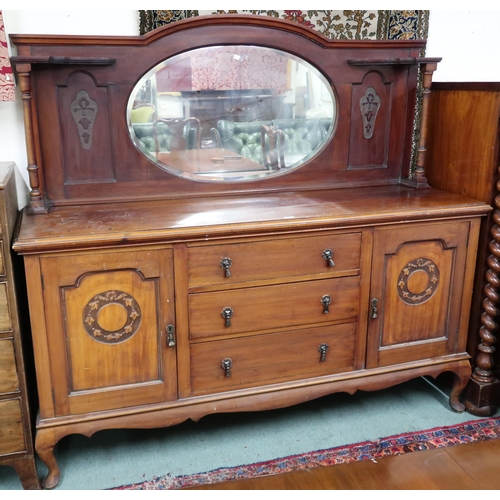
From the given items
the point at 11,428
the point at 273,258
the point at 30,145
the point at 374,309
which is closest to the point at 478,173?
the point at 374,309

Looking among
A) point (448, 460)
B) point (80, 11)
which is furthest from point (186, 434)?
point (80, 11)

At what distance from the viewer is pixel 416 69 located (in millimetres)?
2547

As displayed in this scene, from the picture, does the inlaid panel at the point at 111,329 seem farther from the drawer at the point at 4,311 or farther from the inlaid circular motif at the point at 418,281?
the inlaid circular motif at the point at 418,281

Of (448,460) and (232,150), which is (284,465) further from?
(232,150)

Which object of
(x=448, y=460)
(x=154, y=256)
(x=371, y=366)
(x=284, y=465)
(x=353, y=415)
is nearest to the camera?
(x=448, y=460)

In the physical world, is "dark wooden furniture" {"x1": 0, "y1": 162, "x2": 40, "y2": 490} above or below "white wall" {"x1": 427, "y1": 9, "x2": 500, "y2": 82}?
below

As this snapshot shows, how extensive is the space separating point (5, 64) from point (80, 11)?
40 cm

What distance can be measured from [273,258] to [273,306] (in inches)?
7.5

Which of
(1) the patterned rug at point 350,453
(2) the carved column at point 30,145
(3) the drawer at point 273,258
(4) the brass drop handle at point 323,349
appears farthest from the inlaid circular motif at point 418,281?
(2) the carved column at point 30,145

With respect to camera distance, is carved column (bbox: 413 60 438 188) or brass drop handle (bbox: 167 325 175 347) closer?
brass drop handle (bbox: 167 325 175 347)

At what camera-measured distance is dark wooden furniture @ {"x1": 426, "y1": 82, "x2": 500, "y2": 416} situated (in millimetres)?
2275

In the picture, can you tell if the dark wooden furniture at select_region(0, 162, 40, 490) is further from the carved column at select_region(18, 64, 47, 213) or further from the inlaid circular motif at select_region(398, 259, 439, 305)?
the inlaid circular motif at select_region(398, 259, 439, 305)

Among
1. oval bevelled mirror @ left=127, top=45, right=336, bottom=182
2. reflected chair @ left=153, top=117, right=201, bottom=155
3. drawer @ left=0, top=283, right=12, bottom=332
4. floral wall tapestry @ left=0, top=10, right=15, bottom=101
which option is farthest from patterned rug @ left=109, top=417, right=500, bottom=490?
floral wall tapestry @ left=0, top=10, right=15, bottom=101

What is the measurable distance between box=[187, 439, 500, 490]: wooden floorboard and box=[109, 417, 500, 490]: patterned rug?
19.3 inches
